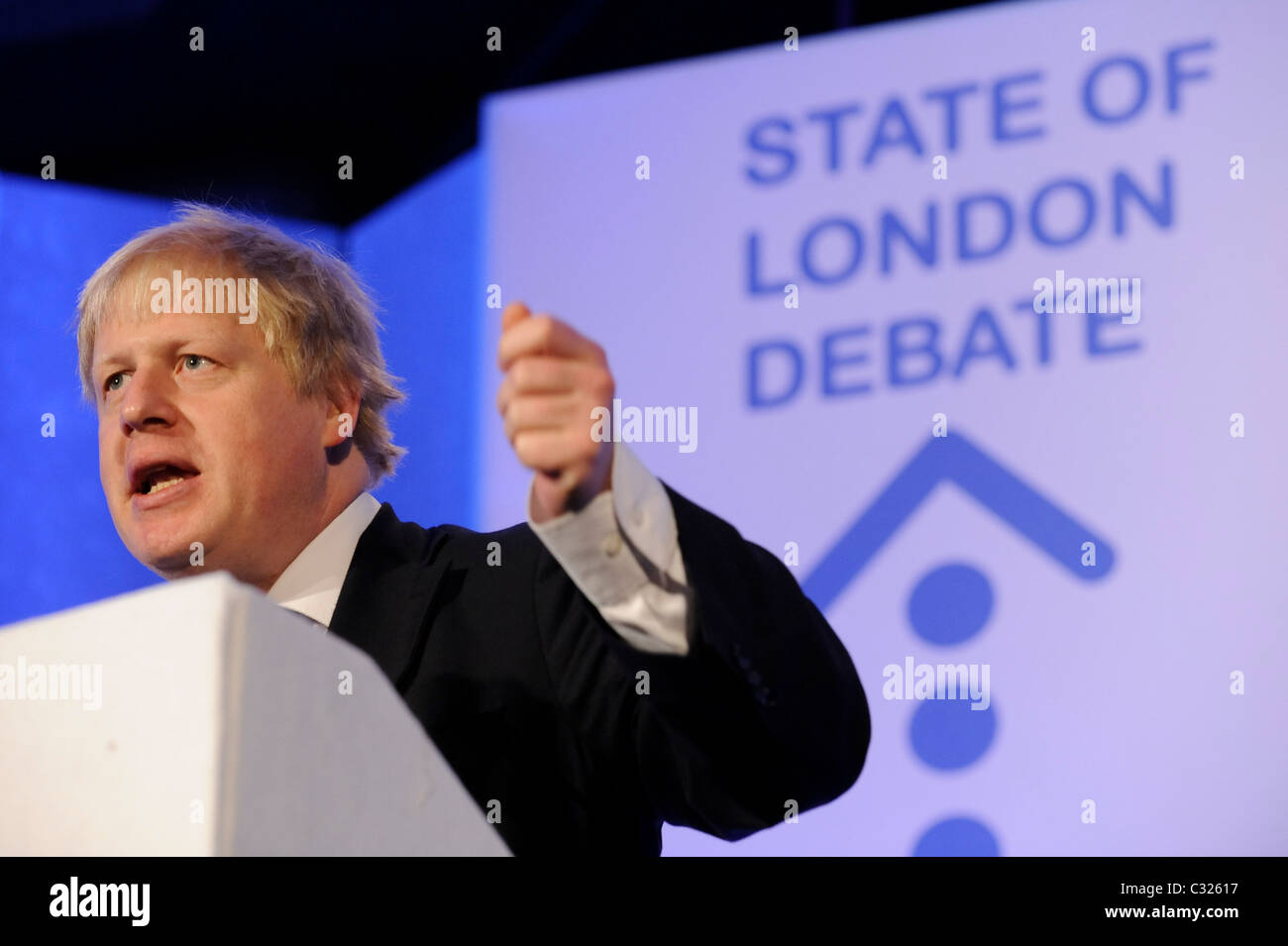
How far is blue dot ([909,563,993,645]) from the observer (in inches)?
103

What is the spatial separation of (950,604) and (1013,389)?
0.40 meters

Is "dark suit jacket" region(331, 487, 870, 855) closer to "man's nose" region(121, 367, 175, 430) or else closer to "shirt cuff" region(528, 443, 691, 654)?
"shirt cuff" region(528, 443, 691, 654)

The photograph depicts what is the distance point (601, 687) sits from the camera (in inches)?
55.4

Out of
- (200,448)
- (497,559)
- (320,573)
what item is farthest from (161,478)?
(497,559)

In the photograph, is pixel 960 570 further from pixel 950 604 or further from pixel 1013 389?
pixel 1013 389

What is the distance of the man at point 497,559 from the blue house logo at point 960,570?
1.13 meters

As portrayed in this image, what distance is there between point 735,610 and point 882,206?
185 cm

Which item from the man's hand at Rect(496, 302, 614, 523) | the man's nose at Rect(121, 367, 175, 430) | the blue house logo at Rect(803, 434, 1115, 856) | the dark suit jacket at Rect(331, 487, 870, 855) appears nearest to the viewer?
the man's hand at Rect(496, 302, 614, 523)

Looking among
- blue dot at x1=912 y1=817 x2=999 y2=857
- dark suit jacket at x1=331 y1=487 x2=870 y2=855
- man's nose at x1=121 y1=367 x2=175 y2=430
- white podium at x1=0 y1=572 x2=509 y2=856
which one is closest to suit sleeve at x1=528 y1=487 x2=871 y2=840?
dark suit jacket at x1=331 y1=487 x2=870 y2=855

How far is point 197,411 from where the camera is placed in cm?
155

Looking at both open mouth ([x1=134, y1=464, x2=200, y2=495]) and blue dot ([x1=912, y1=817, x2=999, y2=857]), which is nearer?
open mouth ([x1=134, y1=464, x2=200, y2=495])

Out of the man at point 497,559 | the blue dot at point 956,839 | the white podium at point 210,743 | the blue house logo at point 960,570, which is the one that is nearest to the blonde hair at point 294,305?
the man at point 497,559
